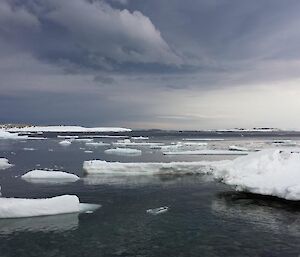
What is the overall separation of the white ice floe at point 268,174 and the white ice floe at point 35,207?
255 inches

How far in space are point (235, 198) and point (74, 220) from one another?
23.2ft

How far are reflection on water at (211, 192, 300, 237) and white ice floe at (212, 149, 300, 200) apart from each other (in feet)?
1.70

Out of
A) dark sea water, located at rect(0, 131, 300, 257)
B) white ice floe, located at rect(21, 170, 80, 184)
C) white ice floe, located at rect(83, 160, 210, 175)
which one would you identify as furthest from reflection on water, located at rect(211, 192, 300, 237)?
Answer: white ice floe, located at rect(21, 170, 80, 184)

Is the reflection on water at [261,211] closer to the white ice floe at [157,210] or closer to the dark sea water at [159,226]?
the dark sea water at [159,226]

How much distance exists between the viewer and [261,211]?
569 inches

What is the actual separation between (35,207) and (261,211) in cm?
780

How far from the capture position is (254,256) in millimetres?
9859

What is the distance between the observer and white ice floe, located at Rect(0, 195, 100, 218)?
13188 mm

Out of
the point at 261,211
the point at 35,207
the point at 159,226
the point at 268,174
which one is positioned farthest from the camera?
the point at 268,174

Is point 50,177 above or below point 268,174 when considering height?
below

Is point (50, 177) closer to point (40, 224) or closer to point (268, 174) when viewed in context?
point (40, 224)

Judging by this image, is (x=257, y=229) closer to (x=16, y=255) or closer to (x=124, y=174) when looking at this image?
(x=16, y=255)

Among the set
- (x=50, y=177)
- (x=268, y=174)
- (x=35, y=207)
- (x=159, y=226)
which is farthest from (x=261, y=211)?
(x=50, y=177)

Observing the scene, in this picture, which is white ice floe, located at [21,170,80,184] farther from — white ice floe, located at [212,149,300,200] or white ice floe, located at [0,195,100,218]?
white ice floe, located at [212,149,300,200]
